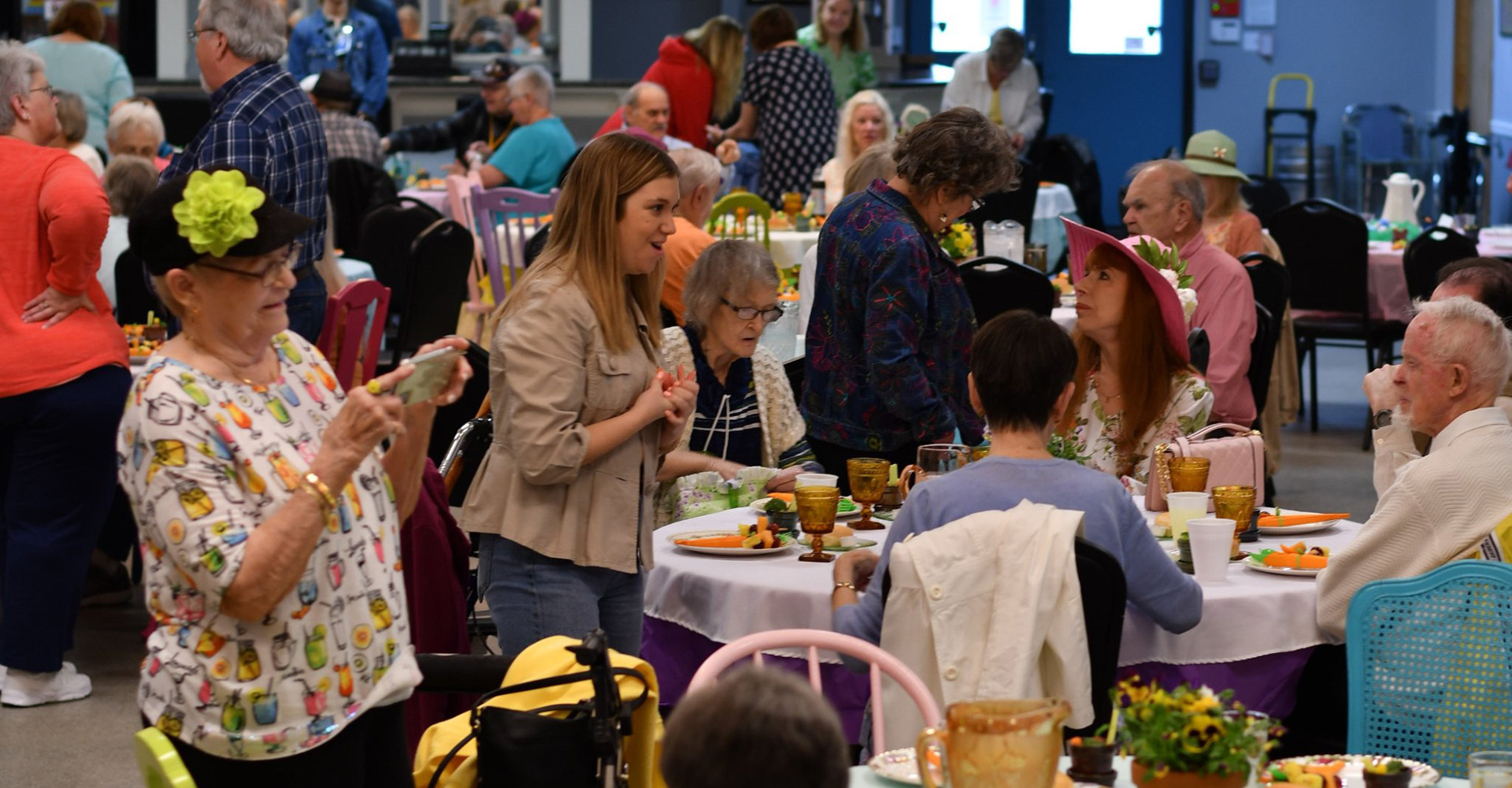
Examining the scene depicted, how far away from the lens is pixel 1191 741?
1874 mm

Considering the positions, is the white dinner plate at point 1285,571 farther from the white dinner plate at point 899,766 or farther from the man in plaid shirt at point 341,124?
the man in plaid shirt at point 341,124

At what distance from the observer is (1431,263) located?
7.96m

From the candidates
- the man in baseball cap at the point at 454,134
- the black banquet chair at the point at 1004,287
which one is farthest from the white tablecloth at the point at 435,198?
the black banquet chair at the point at 1004,287

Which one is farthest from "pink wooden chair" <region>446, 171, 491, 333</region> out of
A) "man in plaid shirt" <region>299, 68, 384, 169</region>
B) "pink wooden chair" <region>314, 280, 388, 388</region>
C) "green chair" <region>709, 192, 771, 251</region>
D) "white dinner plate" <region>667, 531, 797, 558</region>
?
"white dinner plate" <region>667, 531, 797, 558</region>

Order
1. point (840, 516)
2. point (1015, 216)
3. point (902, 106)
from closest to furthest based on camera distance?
1. point (840, 516)
2. point (1015, 216)
3. point (902, 106)

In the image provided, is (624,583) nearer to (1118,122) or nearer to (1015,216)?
(1015,216)

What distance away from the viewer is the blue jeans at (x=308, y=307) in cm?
470

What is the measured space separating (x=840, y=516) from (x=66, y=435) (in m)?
2.11

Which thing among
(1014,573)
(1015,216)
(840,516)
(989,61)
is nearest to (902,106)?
(989,61)

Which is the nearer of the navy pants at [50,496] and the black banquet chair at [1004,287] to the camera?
the navy pants at [50,496]

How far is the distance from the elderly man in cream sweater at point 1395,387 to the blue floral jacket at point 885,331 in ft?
2.72

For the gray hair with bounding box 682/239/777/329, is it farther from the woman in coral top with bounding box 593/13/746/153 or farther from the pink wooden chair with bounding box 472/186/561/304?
the woman in coral top with bounding box 593/13/746/153

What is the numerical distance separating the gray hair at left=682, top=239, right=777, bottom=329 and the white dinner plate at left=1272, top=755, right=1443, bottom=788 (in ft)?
5.81

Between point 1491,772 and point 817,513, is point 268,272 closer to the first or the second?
point 817,513
